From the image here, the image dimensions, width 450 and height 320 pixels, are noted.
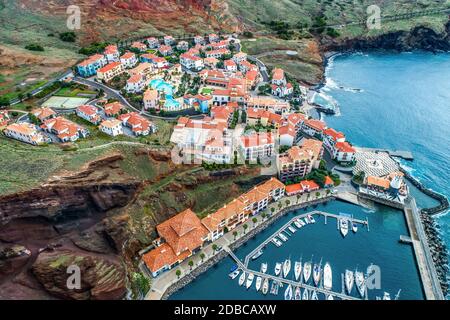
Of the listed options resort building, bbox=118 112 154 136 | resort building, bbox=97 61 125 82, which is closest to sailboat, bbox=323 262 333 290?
resort building, bbox=118 112 154 136

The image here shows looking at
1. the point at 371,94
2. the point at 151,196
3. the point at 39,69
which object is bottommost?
the point at 151,196

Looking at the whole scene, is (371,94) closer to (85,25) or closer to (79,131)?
(79,131)

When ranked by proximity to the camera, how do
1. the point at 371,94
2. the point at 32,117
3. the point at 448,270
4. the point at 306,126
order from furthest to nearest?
the point at 371,94
the point at 306,126
the point at 32,117
the point at 448,270

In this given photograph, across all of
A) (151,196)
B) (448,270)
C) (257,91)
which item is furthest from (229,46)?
(448,270)

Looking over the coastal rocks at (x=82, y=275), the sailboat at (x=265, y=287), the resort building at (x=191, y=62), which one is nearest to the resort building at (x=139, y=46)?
the resort building at (x=191, y=62)

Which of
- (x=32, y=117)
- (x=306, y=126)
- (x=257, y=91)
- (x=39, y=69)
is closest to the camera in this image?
(x=32, y=117)
